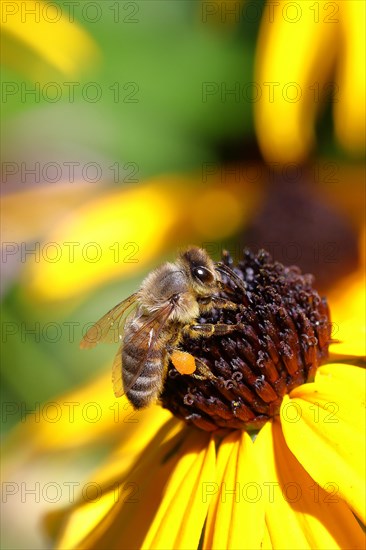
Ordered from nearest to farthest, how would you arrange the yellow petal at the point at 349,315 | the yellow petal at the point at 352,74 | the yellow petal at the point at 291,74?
the yellow petal at the point at 349,315, the yellow petal at the point at 352,74, the yellow petal at the point at 291,74

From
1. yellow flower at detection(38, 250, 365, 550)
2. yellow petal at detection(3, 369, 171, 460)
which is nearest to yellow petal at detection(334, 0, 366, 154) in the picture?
yellow flower at detection(38, 250, 365, 550)

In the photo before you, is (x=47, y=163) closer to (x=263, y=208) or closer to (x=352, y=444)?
(x=263, y=208)

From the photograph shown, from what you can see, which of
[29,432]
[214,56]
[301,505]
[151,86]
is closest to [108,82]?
[151,86]

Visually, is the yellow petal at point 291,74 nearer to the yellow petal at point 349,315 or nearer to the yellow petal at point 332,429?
the yellow petal at point 349,315

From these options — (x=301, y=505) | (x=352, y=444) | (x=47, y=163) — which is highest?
(x=47, y=163)

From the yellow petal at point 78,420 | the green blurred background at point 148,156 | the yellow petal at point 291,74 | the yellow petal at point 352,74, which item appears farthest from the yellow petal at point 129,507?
the yellow petal at point 291,74

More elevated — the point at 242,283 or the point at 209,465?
the point at 242,283
